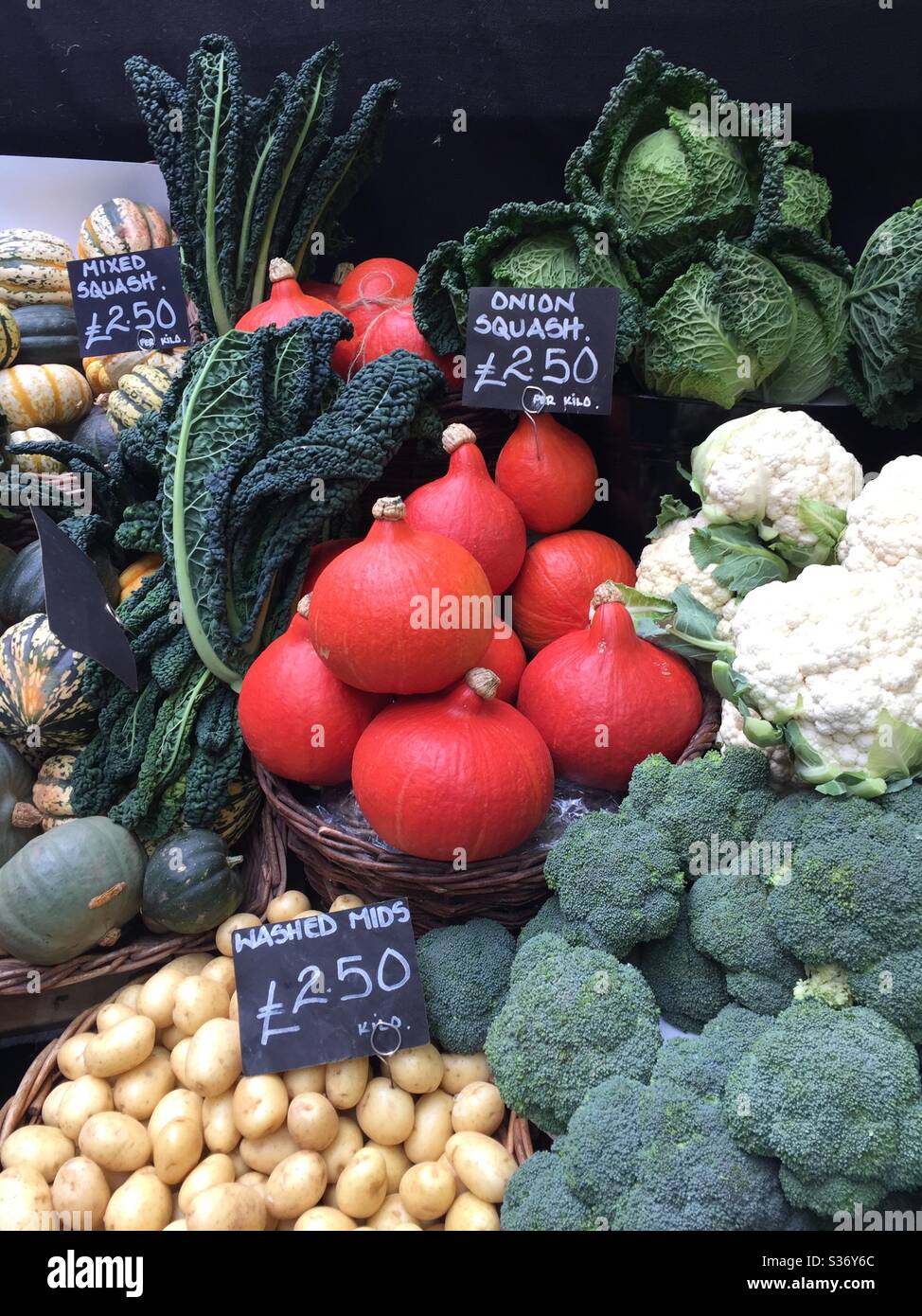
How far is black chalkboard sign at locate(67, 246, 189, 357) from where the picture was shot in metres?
1.90

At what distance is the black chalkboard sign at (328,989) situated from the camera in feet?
4.09

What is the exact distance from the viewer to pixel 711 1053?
1.11 m

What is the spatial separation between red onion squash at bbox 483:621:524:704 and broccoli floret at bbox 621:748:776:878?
314 mm

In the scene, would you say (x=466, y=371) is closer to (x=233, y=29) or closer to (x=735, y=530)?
(x=735, y=530)

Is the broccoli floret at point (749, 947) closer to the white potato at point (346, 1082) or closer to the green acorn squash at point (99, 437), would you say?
the white potato at point (346, 1082)

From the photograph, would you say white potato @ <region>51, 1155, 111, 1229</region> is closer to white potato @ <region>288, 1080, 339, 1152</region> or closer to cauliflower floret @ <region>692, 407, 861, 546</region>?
white potato @ <region>288, 1080, 339, 1152</region>

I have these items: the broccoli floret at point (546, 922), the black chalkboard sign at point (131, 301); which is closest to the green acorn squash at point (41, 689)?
the black chalkboard sign at point (131, 301)

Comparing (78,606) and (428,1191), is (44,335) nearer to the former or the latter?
(78,606)

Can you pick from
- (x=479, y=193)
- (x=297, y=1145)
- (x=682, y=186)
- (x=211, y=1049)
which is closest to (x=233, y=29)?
(x=479, y=193)

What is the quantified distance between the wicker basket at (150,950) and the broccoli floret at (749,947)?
75 cm

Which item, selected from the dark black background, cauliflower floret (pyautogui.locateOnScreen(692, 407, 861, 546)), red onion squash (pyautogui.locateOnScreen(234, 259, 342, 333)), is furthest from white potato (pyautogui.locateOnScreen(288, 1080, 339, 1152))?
the dark black background

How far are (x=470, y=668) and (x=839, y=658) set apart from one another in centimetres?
50

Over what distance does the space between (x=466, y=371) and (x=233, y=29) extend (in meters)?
1.07
